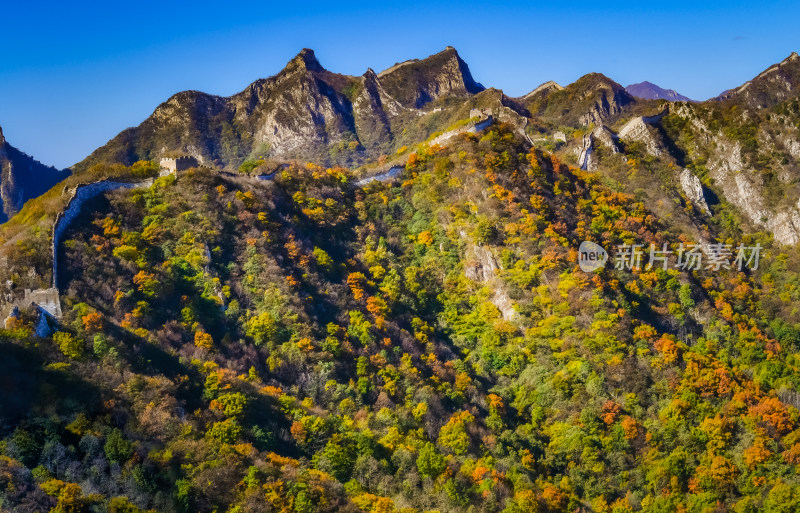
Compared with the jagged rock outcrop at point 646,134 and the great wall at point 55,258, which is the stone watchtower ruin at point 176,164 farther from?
the jagged rock outcrop at point 646,134

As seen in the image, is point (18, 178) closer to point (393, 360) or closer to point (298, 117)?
point (298, 117)

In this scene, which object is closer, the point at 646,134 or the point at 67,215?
the point at 67,215

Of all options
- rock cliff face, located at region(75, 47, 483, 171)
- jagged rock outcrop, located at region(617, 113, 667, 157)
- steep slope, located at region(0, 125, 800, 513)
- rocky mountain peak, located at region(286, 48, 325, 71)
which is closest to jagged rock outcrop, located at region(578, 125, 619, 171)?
jagged rock outcrop, located at region(617, 113, 667, 157)

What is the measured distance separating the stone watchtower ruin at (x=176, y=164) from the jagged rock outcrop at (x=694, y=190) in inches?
2109

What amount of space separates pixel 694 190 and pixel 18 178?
10091cm

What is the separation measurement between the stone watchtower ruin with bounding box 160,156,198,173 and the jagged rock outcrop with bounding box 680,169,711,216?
176 feet

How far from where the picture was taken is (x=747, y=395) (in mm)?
44906

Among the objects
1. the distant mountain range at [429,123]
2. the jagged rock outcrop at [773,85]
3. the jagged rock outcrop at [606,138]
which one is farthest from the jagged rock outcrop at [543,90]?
the jagged rock outcrop at [606,138]

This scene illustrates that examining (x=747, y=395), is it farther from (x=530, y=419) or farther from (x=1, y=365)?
(x=1, y=365)

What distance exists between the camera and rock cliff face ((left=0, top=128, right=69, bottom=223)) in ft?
345

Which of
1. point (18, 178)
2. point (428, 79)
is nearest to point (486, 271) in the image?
point (18, 178)

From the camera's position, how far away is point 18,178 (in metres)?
110

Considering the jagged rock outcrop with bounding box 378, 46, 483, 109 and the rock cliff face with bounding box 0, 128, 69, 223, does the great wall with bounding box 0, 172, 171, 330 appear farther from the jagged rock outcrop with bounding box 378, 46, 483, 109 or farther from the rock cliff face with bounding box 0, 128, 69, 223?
the jagged rock outcrop with bounding box 378, 46, 483, 109

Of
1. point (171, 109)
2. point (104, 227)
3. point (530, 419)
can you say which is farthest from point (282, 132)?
point (530, 419)
